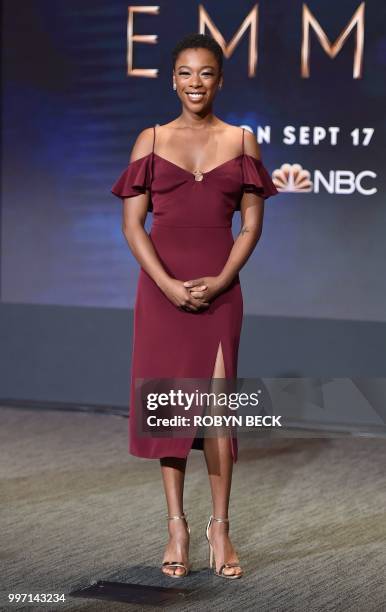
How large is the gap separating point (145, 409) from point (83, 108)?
3426 mm

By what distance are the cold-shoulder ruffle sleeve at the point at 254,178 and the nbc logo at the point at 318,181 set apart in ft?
8.78

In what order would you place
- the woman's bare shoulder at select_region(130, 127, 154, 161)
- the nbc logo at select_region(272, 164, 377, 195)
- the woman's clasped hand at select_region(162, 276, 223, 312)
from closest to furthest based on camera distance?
the woman's clasped hand at select_region(162, 276, 223, 312) < the woman's bare shoulder at select_region(130, 127, 154, 161) < the nbc logo at select_region(272, 164, 377, 195)

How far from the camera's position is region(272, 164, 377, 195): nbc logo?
6.13 m

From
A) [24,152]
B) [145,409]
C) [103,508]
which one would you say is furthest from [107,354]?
[145,409]

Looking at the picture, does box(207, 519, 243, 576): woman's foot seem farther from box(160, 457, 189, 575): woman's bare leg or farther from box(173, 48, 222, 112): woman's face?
box(173, 48, 222, 112): woman's face

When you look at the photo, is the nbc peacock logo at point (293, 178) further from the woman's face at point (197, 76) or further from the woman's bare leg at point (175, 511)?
the woman's bare leg at point (175, 511)

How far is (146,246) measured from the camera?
345cm

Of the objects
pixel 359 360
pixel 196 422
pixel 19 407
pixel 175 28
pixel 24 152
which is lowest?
pixel 19 407

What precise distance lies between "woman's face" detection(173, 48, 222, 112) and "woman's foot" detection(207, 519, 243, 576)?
1254 millimetres

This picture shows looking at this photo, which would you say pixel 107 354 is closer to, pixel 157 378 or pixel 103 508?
pixel 103 508

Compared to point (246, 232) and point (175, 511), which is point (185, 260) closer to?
point (246, 232)

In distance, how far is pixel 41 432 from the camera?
5.99 metres

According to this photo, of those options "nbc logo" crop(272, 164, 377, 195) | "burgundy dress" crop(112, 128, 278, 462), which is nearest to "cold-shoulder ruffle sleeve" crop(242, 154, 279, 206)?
"burgundy dress" crop(112, 128, 278, 462)

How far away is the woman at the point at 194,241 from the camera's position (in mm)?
3436
